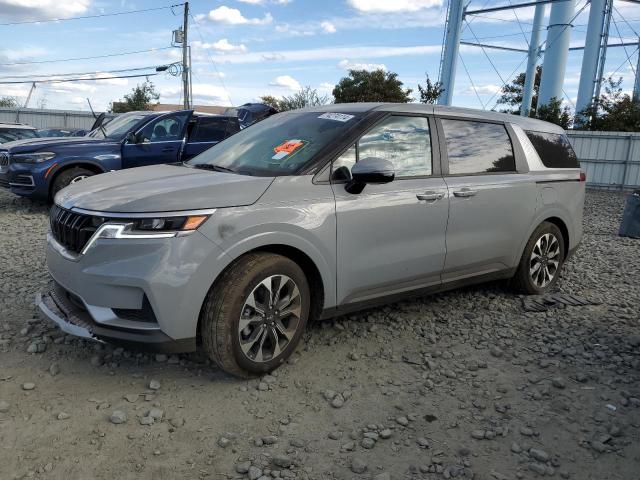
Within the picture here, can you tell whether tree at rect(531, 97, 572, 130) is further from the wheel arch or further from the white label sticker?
the wheel arch

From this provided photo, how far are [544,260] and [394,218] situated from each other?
7.22 feet

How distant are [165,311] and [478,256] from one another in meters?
2.64

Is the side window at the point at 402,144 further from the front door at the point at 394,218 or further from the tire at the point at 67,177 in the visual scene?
the tire at the point at 67,177

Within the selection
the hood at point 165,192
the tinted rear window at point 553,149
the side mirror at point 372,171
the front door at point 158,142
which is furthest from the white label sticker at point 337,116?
the front door at point 158,142

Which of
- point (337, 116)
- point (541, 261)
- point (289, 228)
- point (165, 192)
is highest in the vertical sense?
point (337, 116)

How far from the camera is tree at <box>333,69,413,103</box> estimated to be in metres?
29.6

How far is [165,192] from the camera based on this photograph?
3111mm

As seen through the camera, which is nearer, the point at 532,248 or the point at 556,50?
the point at 532,248

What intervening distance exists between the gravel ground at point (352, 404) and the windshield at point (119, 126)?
18.2 feet

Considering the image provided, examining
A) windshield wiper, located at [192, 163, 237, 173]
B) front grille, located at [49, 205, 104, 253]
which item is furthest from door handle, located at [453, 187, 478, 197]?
front grille, located at [49, 205, 104, 253]

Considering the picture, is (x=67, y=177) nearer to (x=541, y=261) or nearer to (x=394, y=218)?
(x=394, y=218)

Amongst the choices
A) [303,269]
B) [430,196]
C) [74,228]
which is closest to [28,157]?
[74,228]

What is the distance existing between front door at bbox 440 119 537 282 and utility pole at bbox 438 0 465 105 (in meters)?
22.7

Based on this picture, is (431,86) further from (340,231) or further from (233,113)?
(340,231)
